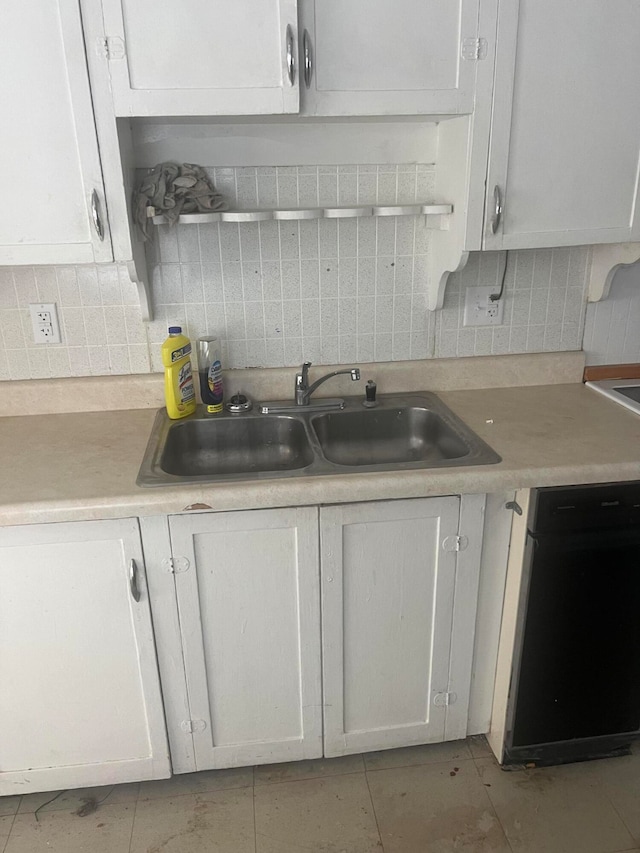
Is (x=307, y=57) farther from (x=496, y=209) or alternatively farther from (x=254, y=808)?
(x=254, y=808)

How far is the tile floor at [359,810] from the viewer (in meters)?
1.62

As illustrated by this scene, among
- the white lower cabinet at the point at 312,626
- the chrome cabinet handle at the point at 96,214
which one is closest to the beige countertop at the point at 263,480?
the white lower cabinet at the point at 312,626

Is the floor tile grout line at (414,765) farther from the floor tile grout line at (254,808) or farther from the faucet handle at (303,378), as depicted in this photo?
the faucet handle at (303,378)

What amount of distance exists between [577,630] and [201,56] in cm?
157

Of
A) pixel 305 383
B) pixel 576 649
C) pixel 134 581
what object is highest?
pixel 305 383

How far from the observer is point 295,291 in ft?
6.29

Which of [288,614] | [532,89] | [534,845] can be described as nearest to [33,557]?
[288,614]

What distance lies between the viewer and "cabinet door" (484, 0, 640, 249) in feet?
4.94

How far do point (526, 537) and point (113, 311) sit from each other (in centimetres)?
125

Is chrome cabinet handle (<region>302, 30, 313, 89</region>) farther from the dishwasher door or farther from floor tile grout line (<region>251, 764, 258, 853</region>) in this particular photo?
floor tile grout line (<region>251, 764, 258, 853</region>)

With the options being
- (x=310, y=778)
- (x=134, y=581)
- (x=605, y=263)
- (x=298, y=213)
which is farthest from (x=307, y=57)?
(x=310, y=778)

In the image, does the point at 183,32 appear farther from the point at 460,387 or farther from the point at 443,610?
the point at 443,610

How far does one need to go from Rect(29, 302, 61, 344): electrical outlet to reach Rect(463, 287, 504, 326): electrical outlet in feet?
3.90

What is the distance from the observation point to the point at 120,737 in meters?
1.65
